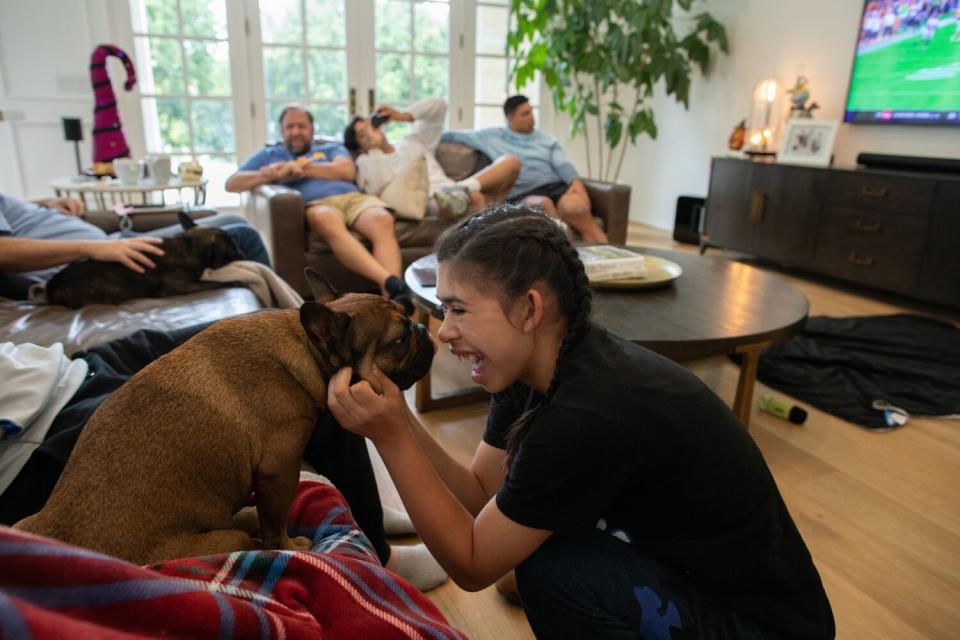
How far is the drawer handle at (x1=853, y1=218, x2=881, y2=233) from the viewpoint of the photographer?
424 centimetres

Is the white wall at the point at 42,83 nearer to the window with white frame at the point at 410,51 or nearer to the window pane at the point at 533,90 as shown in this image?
the window with white frame at the point at 410,51

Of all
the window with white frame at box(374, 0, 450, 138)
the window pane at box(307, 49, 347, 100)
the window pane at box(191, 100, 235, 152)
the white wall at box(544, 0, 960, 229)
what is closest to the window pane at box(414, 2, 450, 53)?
the window with white frame at box(374, 0, 450, 138)

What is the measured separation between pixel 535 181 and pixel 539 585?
3861mm

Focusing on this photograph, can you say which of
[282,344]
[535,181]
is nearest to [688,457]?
[282,344]

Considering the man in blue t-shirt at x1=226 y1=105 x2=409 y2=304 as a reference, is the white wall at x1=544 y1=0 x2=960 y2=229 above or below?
above

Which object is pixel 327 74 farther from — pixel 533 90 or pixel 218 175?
pixel 533 90

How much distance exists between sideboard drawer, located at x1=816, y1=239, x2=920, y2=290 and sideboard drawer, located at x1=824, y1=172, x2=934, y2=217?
28 cm

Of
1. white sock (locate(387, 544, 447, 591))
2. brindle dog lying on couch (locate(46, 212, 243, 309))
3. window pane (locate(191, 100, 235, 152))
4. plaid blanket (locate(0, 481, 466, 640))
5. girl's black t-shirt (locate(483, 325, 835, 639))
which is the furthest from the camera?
window pane (locate(191, 100, 235, 152))

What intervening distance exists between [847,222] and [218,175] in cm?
514

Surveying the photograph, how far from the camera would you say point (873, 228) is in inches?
168

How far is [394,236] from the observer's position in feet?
12.4

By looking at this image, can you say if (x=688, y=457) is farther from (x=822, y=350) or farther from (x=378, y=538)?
(x=822, y=350)

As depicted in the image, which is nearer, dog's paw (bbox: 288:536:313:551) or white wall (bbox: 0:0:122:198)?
dog's paw (bbox: 288:536:313:551)

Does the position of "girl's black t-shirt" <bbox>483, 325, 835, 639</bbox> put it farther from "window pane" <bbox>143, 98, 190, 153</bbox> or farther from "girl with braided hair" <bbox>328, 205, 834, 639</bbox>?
"window pane" <bbox>143, 98, 190, 153</bbox>
